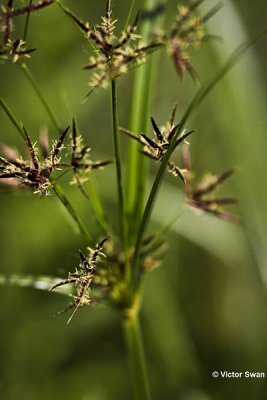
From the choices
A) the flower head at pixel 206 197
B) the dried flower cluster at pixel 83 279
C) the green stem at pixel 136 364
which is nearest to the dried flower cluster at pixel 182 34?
the flower head at pixel 206 197

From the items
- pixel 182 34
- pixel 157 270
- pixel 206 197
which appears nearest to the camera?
pixel 182 34

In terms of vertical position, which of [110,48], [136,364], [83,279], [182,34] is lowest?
[136,364]

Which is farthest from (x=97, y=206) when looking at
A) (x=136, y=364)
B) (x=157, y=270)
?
(x=157, y=270)

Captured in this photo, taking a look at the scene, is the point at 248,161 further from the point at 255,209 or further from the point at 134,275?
the point at 134,275

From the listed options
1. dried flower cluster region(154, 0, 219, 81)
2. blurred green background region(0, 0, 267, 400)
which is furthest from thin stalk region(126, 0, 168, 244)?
blurred green background region(0, 0, 267, 400)

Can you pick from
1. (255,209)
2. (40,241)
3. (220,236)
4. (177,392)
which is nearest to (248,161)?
(255,209)

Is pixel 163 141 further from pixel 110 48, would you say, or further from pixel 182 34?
pixel 182 34

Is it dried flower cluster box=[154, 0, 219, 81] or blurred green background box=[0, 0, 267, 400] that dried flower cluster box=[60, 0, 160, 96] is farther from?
blurred green background box=[0, 0, 267, 400]
